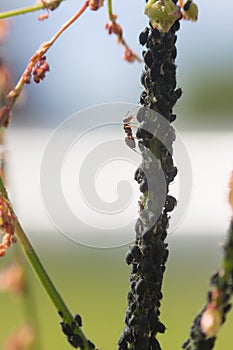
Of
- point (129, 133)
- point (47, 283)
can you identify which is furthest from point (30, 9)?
point (47, 283)

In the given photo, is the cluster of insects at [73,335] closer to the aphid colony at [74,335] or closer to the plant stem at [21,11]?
the aphid colony at [74,335]

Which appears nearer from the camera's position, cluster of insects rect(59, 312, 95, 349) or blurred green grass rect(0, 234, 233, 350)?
cluster of insects rect(59, 312, 95, 349)

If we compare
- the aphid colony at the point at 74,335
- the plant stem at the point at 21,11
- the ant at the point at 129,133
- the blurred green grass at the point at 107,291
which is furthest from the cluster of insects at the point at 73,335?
the blurred green grass at the point at 107,291

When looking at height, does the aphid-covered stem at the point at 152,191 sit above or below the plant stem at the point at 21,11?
below

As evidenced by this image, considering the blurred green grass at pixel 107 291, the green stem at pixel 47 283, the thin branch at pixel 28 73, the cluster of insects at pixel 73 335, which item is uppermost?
the blurred green grass at pixel 107 291

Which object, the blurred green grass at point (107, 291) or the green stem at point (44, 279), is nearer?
the green stem at point (44, 279)

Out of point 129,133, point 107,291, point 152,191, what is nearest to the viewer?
point 152,191

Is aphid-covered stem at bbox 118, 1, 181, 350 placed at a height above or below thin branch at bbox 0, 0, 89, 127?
below

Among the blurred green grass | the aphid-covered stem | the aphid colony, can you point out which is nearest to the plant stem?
the aphid-covered stem

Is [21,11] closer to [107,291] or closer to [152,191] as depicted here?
[152,191]

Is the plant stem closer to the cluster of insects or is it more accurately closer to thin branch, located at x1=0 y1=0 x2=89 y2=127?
thin branch, located at x1=0 y1=0 x2=89 y2=127
